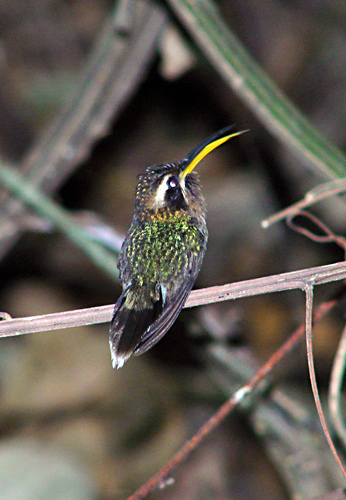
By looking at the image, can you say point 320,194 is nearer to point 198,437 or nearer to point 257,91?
point 257,91

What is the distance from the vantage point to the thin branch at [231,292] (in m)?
1.40

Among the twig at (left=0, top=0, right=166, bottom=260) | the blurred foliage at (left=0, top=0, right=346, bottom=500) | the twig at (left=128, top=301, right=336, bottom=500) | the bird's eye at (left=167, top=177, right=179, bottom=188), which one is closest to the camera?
the twig at (left=128, top=301, right=336, bottom=500)

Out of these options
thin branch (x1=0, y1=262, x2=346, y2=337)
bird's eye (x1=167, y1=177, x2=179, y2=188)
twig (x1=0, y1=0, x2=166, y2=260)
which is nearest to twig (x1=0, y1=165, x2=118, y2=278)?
twig (x1=0, y1=0, x2=166, y2=260)

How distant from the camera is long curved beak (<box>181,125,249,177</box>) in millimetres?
2102

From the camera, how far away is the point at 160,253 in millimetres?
2135

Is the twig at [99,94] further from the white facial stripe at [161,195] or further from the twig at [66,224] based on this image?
the white facial stripe at [161,195]

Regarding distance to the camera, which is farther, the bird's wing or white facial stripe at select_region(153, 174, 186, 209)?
white facial stripe at select_region(153, 174, 186, 209)

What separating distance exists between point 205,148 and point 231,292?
2.83 ft

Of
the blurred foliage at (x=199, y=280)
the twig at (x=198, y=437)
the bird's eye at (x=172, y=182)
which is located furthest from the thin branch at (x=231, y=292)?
the blurred foliage at (x=199, y=280)

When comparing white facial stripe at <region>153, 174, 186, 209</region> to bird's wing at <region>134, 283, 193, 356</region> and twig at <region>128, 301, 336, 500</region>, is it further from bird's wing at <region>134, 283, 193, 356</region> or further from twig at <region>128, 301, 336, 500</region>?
twig at <region>128, 301, 336, 500</region>

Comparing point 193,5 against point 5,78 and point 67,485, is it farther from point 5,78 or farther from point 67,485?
point 5,78

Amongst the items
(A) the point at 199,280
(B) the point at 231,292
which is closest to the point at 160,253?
(B) the point at 231,292

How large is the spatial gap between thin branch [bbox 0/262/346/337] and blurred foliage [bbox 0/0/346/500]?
158 cm

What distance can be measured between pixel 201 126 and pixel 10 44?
2.14 metres
